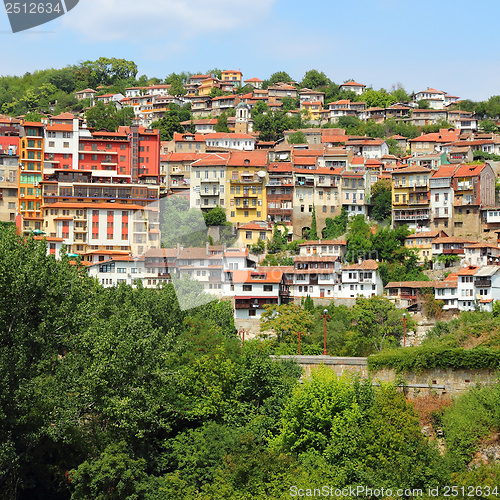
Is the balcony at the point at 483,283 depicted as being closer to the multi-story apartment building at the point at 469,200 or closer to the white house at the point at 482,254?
the white house at the point at 482,254

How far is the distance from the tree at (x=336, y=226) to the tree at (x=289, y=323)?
14204mm

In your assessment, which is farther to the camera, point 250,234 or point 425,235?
point 250,234

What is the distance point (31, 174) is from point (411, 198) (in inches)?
1085

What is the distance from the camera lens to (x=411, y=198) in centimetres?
5625

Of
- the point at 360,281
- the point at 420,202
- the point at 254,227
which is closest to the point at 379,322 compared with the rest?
the point at 360,281

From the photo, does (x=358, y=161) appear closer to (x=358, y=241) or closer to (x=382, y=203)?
(x=382, y=203)

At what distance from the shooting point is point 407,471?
2045 centimetres

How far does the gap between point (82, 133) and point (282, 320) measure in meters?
29.1

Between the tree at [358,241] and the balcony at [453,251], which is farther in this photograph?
the tree at [358,241]

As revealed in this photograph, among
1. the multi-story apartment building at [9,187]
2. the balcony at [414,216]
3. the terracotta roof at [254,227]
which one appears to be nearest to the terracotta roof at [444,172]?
the balcony at [414,216]

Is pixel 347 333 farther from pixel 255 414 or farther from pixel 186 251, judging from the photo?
pixel 255 414

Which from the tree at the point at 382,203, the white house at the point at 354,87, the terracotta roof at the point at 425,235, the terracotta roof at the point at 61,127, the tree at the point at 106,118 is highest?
the white house at the point at 354,87

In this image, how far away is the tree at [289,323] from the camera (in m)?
38.1

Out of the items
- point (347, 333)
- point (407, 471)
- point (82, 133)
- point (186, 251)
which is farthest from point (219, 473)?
point (82, 133)
